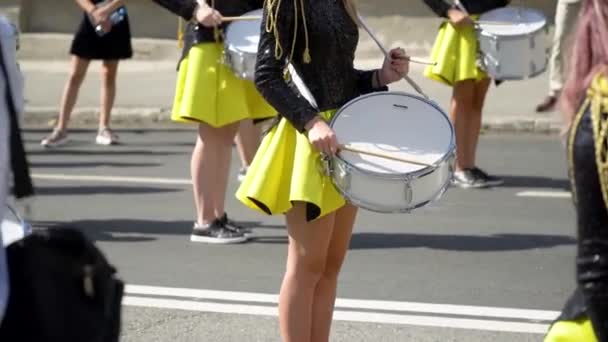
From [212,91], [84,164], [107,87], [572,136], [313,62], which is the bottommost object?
[84,164]

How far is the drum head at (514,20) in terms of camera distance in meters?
8.74

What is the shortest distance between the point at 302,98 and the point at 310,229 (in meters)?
0.43

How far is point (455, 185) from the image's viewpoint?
9422 mm

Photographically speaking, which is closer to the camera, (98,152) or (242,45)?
(242,45)

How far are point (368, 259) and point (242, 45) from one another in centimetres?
125

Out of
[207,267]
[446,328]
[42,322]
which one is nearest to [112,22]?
[207,267]

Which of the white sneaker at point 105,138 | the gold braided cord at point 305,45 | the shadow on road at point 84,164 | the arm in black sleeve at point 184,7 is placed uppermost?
the gold braided cord at point 305,45

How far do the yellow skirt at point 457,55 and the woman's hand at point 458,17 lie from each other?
8cm

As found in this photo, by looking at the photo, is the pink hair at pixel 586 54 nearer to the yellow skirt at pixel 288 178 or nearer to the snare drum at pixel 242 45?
the yellow skirt at pixel 288 178

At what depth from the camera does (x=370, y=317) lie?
20.4 ft

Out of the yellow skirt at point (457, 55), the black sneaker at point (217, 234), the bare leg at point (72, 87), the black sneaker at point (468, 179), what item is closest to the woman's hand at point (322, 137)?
the black sneaker at point (217, 234)

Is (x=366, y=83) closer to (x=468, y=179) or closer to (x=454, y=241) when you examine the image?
(x=454, y=241)

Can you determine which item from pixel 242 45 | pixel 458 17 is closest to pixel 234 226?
pixel 242 45

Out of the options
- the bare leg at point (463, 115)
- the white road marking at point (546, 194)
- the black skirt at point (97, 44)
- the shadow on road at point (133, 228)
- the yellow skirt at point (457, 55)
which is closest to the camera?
the shadow on road at point (133, 228)
